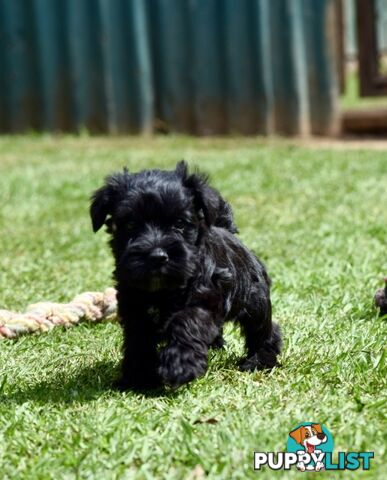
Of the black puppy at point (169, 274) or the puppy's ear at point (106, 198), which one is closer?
the black puppy at point (169, 274)

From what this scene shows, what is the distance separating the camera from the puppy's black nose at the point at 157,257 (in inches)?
169

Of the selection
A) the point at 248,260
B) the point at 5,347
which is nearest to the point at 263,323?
the point at 248,260

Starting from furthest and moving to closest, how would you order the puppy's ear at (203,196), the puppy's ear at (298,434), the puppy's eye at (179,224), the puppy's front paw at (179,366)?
1. the puppy's ear at (203,196)
2. the puppy's eye at (179,224)
3. the puppy's front paw at (179,366)
4. the puppy's ear at (298,434)

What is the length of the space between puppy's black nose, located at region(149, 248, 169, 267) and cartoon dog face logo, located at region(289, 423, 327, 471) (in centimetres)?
94

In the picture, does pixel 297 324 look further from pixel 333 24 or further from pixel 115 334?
pixel 333 24

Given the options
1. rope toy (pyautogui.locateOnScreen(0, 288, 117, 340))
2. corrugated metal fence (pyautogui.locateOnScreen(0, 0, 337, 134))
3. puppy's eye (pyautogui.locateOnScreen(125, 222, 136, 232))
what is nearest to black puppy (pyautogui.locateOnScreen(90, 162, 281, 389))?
puppy's eye (pyautogui.locateOnScreen(125, 222, 136, 232))

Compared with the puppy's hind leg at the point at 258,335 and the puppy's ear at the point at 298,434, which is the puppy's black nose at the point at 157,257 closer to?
the puppy's hind leg at the point at 258,335

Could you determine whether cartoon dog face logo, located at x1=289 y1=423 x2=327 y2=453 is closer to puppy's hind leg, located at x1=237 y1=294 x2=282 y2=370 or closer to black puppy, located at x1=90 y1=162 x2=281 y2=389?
black puppy, located at x1=90 y1=162 x2=281 y2=389

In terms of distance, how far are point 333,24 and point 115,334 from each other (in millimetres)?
9817

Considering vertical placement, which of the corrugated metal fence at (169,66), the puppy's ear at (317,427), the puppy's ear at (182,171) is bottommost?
the puppy's ear at (317,427)

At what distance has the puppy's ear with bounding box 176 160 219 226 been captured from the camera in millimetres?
4629

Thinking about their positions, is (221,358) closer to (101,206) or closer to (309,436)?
(101,206)

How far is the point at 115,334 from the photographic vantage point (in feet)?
18.9

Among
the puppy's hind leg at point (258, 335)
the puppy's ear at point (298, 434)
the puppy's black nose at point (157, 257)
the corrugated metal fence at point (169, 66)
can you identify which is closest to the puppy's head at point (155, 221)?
the puppy's black nose at point (157, 257)
